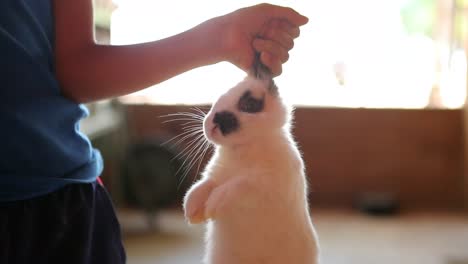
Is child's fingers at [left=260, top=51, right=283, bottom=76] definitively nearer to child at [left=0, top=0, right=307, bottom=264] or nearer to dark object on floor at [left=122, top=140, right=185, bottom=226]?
child at [left=0, top=0, right=307, bottom=264]

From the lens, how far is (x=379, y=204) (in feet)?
7.81

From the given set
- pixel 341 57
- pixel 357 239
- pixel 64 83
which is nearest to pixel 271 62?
pixel 64 83

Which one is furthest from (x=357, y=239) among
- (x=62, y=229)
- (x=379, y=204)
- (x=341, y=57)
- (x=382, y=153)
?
(x=62, y=229)

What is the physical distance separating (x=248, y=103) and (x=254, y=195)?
0.09m

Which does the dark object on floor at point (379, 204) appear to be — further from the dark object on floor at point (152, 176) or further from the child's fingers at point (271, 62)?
the child's fingers at point (271, 62)

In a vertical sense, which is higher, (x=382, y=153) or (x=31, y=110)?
(x=31, y=110)

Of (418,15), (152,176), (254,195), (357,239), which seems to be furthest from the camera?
(418,15)

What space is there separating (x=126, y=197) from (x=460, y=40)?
1.65m

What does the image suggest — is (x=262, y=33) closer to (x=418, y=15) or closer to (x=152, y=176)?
(x=152, y=176)

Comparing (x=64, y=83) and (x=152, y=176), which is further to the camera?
(x=152, y=176)

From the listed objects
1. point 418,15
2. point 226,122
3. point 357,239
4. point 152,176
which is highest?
point 418,15

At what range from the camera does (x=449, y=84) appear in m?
2.49

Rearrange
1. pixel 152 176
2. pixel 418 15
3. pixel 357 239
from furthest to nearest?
pixel 418 15 → pixel 152 176 → pixel 357 239

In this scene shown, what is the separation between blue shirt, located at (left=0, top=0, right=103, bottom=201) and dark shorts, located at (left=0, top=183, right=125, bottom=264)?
2 cm
